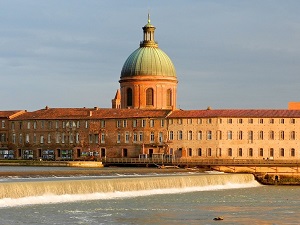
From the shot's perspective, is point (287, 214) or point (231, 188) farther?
point (231, 188)

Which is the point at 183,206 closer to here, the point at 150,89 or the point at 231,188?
the point at 231,188

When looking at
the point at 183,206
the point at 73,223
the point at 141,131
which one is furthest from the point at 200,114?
the point at 73,223

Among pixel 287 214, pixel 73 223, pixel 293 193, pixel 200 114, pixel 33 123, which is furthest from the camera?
pixel 33 123

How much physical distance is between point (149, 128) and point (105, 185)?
154ft

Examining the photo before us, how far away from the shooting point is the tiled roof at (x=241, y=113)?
9494cm

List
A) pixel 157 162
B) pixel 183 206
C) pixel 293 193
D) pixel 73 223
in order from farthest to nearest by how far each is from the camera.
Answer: pixel 157 162
pixel 293 193
pixel 183 206
pixel 73 223

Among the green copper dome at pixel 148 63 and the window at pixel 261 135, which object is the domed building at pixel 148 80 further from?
the window at pixel 261 135

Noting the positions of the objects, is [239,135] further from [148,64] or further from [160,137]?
[148,64]

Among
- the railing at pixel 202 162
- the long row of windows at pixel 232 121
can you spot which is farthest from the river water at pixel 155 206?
the long row of windows at pixel 232 121

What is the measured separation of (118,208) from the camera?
45375 mm

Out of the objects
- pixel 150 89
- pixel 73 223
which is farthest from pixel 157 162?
pixel 73 223

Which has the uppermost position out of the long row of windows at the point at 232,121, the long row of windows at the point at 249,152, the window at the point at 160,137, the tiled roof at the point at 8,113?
the tiled roof at the point at 8,113

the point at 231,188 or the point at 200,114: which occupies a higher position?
the point at 200,114

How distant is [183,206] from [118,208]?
13.3 ft
